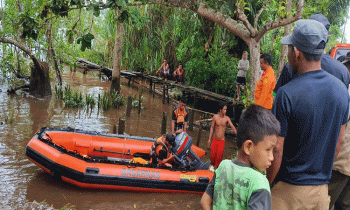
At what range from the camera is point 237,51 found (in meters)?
14.8

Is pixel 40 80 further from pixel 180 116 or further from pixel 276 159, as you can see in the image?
pixel 276 159

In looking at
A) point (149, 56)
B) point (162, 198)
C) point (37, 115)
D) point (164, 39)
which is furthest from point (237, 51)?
point (162, 198)

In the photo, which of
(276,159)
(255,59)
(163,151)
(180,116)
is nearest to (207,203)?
(276,159)

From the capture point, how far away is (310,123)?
1.87m

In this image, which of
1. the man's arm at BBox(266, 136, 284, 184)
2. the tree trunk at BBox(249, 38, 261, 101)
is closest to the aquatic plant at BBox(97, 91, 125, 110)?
the tree trunk at BBox(249, 38, 261, 101)

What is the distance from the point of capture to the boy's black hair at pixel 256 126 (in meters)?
1.65

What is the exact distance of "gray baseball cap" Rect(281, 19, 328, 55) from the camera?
1878 mm

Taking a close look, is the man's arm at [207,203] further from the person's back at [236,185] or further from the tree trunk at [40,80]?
the tree trunk at [40,80]

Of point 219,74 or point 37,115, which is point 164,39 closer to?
point 219,74

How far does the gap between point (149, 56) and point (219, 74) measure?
616 centimetres

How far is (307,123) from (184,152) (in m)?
4.49

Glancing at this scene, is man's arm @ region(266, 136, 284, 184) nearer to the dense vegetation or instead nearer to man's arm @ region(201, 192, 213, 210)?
man's arm @ region(201, 192, 213, 210)

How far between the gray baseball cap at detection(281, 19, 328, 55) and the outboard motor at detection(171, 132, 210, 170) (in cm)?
434

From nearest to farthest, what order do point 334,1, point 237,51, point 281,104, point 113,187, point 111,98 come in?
1. point 281,104
2. point 113,187
3. point 111,98
4. point 237,51
5. point 334,1
